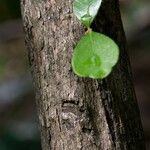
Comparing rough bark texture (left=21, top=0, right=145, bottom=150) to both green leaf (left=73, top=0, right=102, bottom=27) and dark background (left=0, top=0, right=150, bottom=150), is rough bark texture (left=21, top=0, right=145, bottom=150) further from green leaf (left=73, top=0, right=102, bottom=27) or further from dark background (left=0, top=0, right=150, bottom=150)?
dark background (left=0, top=0, right=150, bottom=150)

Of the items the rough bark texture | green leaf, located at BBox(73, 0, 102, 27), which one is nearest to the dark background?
the rough bark texture

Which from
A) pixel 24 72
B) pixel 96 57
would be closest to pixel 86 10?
pixel 96 57

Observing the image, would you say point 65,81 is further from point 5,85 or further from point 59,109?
point 5,85

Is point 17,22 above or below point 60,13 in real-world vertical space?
above

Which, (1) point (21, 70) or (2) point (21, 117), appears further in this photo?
(1) point (21, 70)

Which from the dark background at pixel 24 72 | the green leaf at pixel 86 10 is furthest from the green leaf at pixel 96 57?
the dark background at pixel 24 72

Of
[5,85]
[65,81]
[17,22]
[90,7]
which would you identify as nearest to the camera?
[90,7]

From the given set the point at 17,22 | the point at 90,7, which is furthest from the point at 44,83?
the point at 17,22
